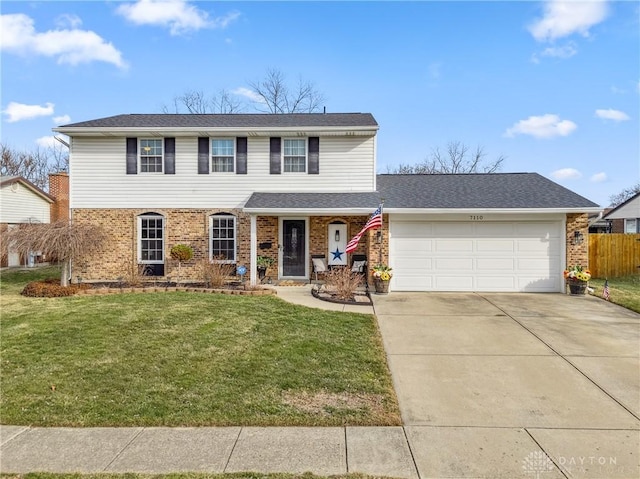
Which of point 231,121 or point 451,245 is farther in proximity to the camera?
point 231,121

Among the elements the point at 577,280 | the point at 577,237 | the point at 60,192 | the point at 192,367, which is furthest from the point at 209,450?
the point at 60,192

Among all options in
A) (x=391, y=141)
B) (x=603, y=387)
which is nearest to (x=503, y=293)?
(x=603, y=387)

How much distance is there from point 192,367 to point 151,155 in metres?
9.87

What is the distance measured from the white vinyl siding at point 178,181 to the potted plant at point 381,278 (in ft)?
11.2

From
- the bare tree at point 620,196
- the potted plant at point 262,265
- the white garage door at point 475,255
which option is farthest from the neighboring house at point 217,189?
the bare tree at point 620,196

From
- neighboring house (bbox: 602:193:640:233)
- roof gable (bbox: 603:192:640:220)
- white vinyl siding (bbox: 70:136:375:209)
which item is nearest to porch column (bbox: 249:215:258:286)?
white vinyl siding (bbox: 70:136:375:209)

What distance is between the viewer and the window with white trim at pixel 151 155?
13.1m

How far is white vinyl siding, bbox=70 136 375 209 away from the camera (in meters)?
13.1

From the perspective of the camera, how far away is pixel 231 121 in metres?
14.5

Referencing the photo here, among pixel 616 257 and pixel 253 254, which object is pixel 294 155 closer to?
pixel 253 254

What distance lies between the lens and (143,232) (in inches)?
518

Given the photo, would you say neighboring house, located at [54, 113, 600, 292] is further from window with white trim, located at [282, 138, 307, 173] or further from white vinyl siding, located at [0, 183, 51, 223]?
white vinyl siding, located at [0, 183, 51, 223]

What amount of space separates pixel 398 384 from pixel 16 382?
16.7 ft

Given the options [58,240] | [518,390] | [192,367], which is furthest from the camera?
[58,240]
